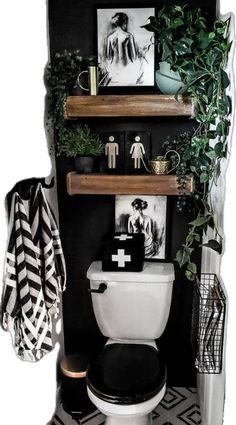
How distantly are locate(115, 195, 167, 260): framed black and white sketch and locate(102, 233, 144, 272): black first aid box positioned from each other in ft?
0.42

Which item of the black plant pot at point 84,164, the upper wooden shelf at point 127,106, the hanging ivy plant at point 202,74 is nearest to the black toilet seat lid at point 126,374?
the hanging ivy plant at point 202,74

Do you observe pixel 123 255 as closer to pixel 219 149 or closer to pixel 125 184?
pixel 125 184

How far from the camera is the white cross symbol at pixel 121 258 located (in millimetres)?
1901

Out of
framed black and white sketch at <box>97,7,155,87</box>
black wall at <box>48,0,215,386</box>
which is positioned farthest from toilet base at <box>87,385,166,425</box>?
framed black and white sketch at <box>97,7,155,87</box>

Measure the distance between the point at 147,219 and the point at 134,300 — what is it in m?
0.42

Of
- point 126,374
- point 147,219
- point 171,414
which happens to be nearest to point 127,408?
A: point 126,374

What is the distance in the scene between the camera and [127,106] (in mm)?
1734

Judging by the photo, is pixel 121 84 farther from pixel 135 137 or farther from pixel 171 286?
pixel 171 286

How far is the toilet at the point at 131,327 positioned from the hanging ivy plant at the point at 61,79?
2.55 feet

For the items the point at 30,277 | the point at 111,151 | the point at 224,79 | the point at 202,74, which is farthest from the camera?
the point at 111,151

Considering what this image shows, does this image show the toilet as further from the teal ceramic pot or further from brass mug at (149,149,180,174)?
the teal ceramic pot

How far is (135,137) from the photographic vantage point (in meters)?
1.94

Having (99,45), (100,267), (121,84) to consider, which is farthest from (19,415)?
(99,45)

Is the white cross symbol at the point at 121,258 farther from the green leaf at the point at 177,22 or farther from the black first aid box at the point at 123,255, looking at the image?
the green leaf at the point at 177,22
